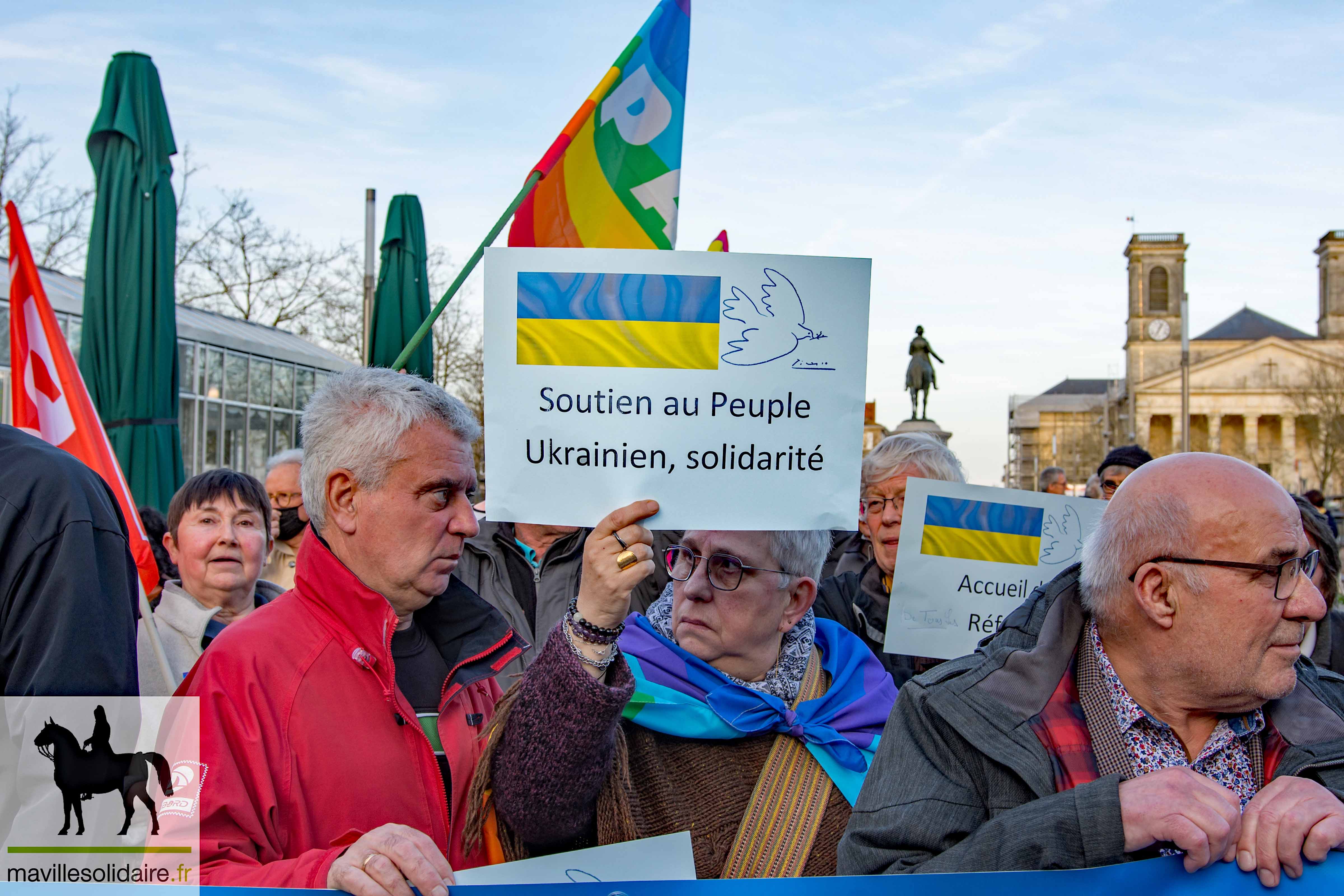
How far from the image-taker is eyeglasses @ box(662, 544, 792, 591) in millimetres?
2566

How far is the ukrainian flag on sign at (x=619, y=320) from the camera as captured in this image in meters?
2.10

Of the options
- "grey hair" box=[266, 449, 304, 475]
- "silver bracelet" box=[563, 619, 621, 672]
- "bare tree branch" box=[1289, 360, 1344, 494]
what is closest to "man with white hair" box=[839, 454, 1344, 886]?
"silver bracelet" box=[563, 619, 621, 672]

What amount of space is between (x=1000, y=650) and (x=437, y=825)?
1.11 metres

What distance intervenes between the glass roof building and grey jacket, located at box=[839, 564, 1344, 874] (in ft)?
37.8

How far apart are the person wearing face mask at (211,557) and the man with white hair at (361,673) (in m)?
1.77

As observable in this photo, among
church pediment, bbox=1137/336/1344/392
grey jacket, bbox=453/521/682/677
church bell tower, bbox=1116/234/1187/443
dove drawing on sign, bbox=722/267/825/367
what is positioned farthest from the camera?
church bell tower, bbox=1116/234/1187/443

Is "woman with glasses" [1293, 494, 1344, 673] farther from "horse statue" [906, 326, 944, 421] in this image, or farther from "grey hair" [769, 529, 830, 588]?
"horse statue" [906, 326, 944, 421]

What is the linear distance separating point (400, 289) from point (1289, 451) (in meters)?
89.9

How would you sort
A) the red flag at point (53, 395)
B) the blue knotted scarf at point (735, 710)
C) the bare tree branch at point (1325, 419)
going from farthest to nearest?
1. the bare tree branch at point (1325, 419)
2. the red flag at point (53, 395)
3. the blue knotted scarf at point (735, 710)

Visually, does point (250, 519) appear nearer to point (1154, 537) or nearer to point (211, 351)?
point (1154, 537)

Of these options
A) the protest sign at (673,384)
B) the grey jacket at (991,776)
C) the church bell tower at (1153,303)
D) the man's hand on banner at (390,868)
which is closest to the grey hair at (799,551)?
the protest sign at (673,384)

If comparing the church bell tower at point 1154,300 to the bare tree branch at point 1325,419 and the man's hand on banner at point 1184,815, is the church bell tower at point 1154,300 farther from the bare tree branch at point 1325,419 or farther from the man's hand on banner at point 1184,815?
the man's hand on banner at point 1184,815

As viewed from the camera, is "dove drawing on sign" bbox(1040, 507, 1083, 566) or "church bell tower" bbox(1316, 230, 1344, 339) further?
"church bell tower" bbox(1316, 230, 1344, 339)

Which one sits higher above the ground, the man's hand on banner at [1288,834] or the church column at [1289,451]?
the church column at [1289,451]
